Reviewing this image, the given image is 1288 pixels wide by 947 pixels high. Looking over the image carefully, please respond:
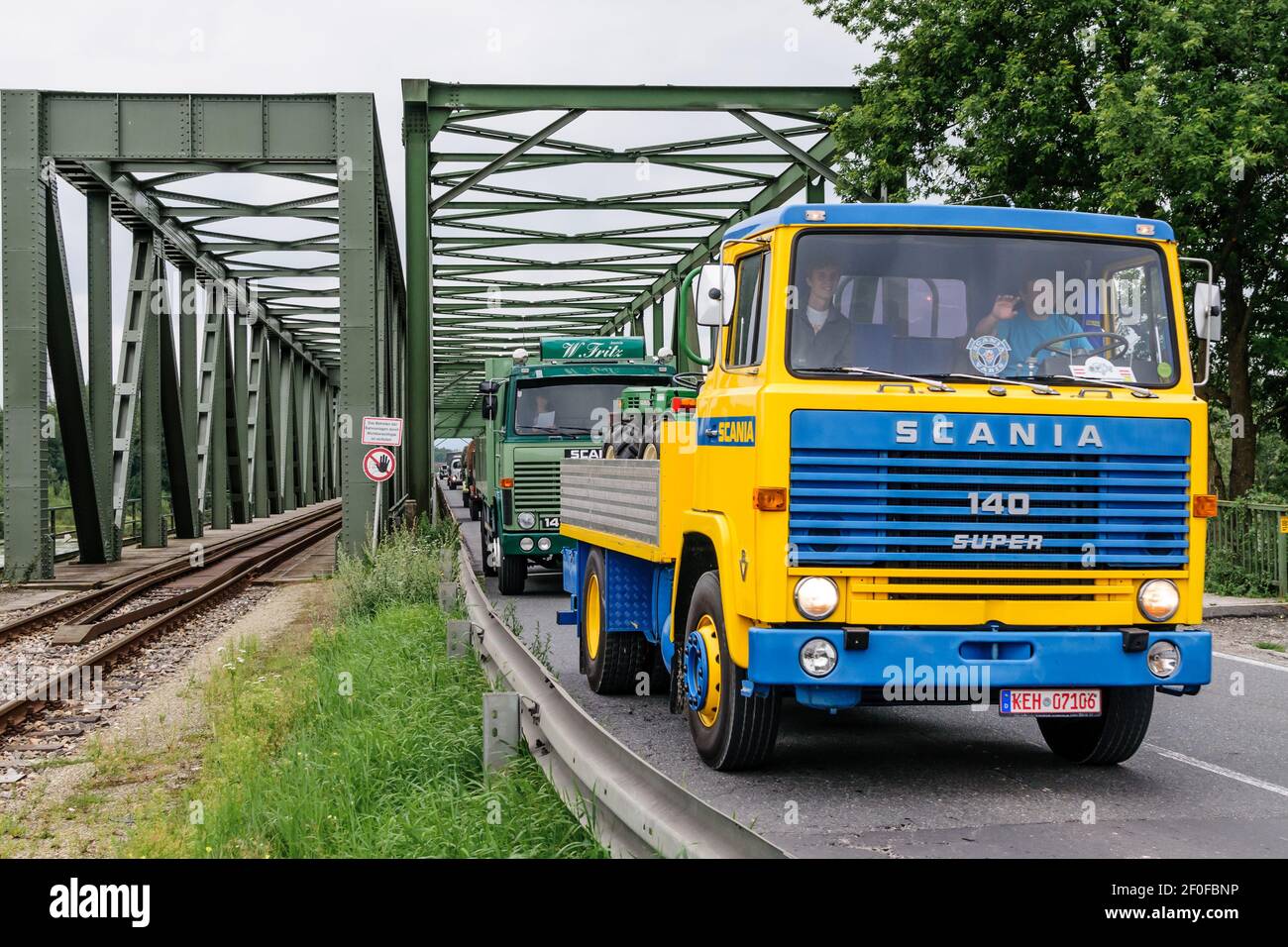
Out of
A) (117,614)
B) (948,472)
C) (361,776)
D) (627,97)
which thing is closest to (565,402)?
(117,614)

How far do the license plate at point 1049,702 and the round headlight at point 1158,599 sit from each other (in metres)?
0.46

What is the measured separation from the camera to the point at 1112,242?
21.9 feet

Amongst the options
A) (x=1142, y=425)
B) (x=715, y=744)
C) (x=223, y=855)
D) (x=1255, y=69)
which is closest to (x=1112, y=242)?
(x=1142, y=425)

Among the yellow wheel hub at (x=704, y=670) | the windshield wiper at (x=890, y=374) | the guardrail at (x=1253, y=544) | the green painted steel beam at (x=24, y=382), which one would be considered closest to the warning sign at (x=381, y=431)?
the green painted steel beam at (x=24, y=382)

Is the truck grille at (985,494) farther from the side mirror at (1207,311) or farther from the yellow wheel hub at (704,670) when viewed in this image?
the yellow wheel hub at (704,670)

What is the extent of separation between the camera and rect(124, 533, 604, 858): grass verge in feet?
17.9

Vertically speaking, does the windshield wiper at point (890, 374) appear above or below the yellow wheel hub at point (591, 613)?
above

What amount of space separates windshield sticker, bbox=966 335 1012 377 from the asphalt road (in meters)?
2.07

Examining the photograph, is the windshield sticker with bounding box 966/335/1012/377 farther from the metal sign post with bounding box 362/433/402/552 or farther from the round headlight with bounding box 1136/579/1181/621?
the metal sign post with bounding box 362/433/402/552

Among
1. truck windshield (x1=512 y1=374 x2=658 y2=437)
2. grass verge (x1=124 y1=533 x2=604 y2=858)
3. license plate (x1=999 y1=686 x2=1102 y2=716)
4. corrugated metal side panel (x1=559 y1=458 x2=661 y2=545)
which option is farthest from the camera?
truck windshield (x1=512 y1=374 x2=658 y2=437)

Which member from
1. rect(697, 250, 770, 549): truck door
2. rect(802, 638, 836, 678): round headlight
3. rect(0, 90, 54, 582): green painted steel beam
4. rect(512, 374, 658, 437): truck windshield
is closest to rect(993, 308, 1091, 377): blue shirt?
rect(697, 250, 770, 549): truck door

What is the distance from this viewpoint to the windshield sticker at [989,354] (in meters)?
6.30

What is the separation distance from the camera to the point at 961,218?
648 cm

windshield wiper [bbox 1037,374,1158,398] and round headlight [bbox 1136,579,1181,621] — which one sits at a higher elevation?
windshield wiper [bbox 1037,374,1158,398]
